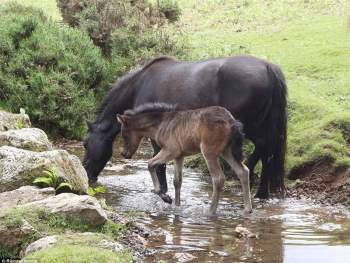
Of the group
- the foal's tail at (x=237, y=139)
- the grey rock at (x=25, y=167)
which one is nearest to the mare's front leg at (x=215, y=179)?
the foal's tail at (x=237, y=139)

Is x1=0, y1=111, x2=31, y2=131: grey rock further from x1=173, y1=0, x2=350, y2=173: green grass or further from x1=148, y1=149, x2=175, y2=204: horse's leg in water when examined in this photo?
x1=173, y1=0, x2=350, y2=173: green grass

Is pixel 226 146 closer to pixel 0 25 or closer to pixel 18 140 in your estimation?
pixel 18 140

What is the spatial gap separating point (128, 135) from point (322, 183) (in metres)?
3.31

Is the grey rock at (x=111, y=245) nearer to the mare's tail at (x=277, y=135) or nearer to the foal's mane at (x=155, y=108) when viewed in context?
the foal's mane at (x=155, y=108)

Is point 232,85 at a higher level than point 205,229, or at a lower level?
higher

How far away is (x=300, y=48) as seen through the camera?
20.0 m

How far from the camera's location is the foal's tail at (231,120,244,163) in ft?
30.7

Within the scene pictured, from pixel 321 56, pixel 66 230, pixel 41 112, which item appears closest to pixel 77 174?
pixel 66 230

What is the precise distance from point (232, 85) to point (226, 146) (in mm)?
1517

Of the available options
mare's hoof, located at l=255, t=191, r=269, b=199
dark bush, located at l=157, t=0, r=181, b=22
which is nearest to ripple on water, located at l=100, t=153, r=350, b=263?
mare's hoof, located at l=255, t=191, r=269, b=199

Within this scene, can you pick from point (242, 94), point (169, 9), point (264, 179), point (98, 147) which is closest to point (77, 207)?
point (242, 94)

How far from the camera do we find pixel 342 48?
1905 centimetres

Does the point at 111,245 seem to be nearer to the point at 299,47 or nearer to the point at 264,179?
the point at 264,179

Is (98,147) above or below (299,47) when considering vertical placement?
below
